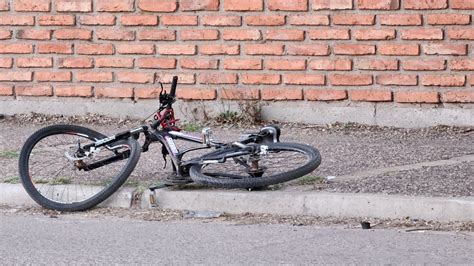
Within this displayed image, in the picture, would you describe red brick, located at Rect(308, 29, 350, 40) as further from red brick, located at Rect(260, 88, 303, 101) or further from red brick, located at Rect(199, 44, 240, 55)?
red brick, located at Rect(199, 44, 240, 55)

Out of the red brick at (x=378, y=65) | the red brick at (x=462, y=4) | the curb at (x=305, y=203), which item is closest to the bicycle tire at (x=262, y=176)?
the curb at (x=305, y=203)

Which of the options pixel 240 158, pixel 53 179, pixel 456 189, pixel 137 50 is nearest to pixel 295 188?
pixel 240 158

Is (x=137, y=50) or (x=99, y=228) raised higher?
(x=137, y=50)

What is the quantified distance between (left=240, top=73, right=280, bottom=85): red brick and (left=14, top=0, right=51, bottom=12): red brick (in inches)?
87.0

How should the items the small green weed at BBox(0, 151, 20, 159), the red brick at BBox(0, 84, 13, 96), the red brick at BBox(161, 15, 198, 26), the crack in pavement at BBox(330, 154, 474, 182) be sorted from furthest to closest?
the red brick at BBox(0, 84, 13, 96), the red brick at BBox(161, 15, 198, 26), the small green weed at BBox(0, 151, 20, 159), the crack in pavement at BBox(330, 154, 474, 182)

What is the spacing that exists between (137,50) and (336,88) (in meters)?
2.11

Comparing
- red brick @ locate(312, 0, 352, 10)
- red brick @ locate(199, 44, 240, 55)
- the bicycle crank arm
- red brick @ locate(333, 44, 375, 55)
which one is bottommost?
the bicycle crank arm

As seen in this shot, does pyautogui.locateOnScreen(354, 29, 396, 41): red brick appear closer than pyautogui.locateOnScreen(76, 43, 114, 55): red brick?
Yes

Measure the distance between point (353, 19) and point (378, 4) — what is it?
0.29m

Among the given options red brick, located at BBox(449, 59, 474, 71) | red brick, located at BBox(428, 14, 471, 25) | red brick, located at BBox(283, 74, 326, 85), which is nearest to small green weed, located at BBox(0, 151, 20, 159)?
red brick, located at BBox(283, 74, 326, 85)

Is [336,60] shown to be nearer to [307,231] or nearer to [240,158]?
[240,158]

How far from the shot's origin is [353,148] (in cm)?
1091

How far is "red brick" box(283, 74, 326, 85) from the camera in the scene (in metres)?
12.0

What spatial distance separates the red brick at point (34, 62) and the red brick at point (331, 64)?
2810 mm
